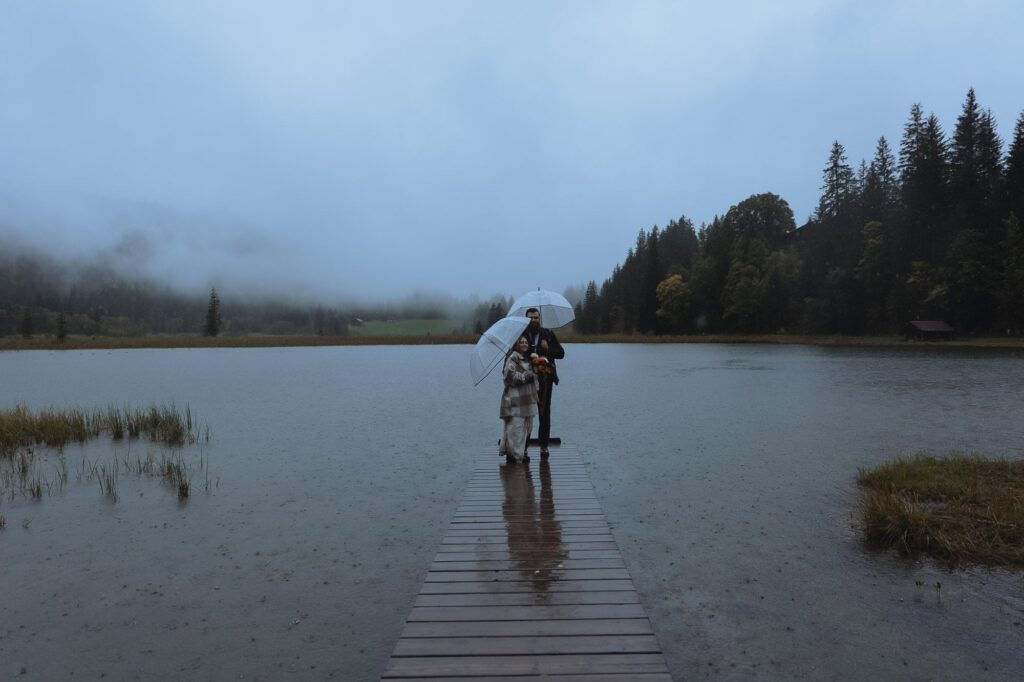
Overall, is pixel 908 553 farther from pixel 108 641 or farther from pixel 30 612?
pixel 30 612

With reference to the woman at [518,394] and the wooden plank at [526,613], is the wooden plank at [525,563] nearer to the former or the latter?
the wooden plank at [526,613]

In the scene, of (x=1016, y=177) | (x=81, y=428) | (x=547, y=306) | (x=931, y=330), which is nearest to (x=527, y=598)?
(x=547, y=306)

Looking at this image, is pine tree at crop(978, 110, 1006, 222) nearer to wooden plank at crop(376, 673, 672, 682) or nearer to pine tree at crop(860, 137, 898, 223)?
pine tree at crop(860, 137, 898, 223)

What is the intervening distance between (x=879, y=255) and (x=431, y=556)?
270 ft

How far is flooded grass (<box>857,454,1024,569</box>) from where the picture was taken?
7816 millimetres

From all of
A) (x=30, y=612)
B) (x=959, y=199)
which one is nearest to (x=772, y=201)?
(x=959, y=199)

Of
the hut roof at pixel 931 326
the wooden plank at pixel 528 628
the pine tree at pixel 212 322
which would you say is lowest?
the wooden plank at pixel 528 628

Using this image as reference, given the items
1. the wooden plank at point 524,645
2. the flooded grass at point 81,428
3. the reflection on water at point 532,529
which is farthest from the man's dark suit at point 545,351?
the flooded grass at point 81,428

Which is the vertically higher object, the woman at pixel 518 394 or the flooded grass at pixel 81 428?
the woman at pixel 518 394

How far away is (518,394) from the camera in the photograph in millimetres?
10023

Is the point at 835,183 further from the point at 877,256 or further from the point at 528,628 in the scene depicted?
the point at 528,628

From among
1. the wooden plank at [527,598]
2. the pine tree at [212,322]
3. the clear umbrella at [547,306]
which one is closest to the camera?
the wooden plank at [527,598]

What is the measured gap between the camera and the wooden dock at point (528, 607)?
4.38 metres

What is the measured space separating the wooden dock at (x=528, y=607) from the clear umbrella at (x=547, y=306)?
3.32m
